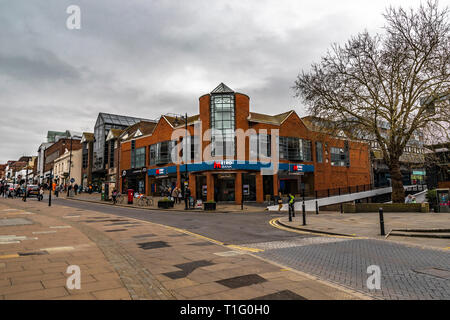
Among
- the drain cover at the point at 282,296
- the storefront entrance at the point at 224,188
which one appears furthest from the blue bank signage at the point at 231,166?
the drain cover at the point at 282,296

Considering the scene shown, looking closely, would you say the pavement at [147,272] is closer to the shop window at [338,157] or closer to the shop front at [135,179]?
the shop front at [135,179]

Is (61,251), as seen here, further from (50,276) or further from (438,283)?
(438,283)

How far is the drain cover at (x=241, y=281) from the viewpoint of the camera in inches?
181

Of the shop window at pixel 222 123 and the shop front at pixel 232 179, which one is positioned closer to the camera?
the shop front at pixel 232 179

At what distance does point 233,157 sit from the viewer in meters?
32.4

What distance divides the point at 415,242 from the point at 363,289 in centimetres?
611

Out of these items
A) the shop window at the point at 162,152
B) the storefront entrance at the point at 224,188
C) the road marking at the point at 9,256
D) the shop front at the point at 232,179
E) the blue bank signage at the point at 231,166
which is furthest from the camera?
the shop window at the point at 162,152

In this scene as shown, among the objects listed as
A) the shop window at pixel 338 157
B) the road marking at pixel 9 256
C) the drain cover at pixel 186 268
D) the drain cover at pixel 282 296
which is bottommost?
the drain cover at pixel 186 268

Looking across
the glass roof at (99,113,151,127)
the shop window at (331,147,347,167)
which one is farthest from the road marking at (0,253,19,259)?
the glass roof at (99,113,151,127)

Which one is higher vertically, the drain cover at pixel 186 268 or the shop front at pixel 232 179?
the shop front at pixel 232 179

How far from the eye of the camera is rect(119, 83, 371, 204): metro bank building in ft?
108

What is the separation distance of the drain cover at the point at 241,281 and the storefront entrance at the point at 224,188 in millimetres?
28520

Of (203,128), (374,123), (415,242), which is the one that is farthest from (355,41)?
(203,128)

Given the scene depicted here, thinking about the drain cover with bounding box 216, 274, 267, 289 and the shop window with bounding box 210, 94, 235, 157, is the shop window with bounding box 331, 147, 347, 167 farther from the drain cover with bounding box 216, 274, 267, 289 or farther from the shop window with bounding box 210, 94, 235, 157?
the drain cover with bounding box 216, 274, 267, 289
